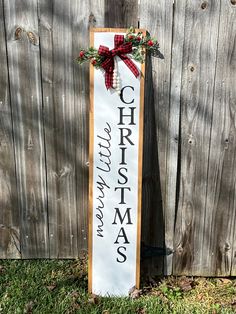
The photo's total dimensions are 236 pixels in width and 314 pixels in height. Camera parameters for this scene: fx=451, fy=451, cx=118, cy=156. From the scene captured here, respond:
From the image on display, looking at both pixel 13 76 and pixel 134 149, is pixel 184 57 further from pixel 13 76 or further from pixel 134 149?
pixel 13 76

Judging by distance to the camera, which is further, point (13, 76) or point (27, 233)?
point (27, 233)

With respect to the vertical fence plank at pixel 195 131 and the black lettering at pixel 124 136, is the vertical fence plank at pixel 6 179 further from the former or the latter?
the vertical fence plank at pixel 195 131

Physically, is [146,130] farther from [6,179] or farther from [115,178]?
[6,179]

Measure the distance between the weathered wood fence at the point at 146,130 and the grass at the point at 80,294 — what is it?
0.33ft

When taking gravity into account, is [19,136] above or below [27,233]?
above

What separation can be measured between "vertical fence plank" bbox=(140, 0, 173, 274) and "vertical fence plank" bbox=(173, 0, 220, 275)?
0.10 meters

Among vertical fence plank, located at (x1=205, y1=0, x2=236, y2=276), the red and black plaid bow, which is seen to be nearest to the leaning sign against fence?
the red and black plaid bow

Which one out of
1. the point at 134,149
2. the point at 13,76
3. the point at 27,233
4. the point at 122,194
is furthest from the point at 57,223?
the point at 13,76

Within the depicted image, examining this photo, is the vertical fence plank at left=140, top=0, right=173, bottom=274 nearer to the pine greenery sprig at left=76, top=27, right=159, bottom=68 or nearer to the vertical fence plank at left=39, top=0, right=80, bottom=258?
the pine greenery sprig at left=76, top=27, right=159, bottom=68

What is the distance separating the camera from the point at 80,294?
10.8 feet

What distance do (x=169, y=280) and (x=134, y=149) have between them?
45.0 inches

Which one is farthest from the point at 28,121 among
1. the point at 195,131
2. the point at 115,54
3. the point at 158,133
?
the point at 195,131

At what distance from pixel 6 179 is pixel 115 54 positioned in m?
1.28

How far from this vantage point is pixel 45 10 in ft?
9.97
